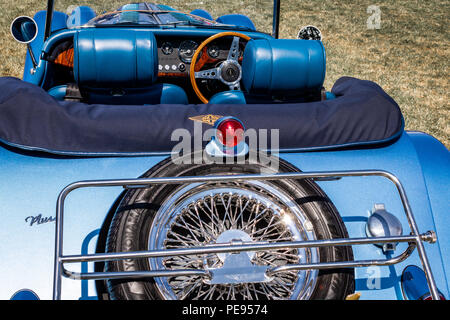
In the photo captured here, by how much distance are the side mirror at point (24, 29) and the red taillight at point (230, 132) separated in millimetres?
2002

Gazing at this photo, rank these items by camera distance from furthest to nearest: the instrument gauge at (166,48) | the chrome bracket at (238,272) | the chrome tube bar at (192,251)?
the instrument gauge at (166,48) < the chrome bracket at (238,272) < the chrome tube bar at (192,251)

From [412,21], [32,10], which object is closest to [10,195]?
[32,10]

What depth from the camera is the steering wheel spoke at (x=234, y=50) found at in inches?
146

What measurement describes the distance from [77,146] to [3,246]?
0.58 m

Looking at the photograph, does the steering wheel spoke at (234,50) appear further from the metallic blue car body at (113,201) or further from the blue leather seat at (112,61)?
the metallic blue car body at (113,201)

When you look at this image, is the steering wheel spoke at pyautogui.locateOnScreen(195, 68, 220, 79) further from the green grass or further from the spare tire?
the spare tire

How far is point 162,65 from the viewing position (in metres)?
3.83

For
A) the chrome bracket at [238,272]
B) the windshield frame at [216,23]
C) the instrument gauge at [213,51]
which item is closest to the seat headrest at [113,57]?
the instrument gauge at [213,51]

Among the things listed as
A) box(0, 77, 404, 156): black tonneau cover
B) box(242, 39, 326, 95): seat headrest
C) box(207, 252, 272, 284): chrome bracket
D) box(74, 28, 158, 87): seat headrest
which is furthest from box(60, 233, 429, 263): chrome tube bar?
box(74, 28, 158, 87): seat headrest

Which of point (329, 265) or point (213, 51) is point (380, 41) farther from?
point (329, 265)

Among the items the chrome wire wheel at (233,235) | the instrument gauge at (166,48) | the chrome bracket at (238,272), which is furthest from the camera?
the instrument gauge at (166,48)

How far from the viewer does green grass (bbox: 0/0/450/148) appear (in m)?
5.43

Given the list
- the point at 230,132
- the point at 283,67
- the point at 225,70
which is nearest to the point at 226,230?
the point at 230,132

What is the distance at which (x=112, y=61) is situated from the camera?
2.82 m
